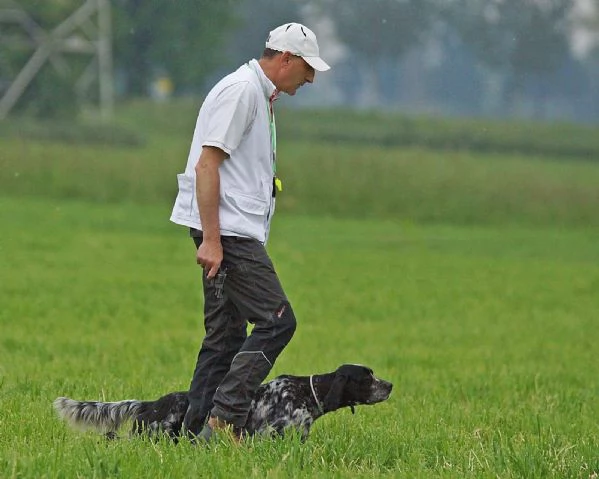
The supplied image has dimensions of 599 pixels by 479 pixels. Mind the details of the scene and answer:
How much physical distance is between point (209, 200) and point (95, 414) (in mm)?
1375

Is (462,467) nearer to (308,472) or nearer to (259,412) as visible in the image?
(308,472)

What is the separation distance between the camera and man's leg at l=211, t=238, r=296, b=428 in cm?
665

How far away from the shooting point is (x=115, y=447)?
5.99m

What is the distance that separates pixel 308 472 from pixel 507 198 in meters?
27.5

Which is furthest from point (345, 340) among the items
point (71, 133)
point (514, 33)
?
point (514, 33)

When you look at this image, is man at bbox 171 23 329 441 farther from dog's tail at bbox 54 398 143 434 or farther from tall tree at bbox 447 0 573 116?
tall tree at bbox 447 0 573 116

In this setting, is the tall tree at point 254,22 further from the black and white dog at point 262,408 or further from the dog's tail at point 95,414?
the dog's tail at point 95,414

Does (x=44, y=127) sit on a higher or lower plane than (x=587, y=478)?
higher

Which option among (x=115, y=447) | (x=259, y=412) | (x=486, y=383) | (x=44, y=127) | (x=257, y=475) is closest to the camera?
(x=257, y=475)

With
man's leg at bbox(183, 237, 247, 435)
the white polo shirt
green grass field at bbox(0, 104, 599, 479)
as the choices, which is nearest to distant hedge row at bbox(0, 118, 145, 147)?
green grass field at bbox(0, 104, 599, 479)

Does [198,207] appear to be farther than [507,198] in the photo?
No

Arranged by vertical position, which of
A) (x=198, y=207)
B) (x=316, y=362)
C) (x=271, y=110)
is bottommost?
(x=316, y=362)

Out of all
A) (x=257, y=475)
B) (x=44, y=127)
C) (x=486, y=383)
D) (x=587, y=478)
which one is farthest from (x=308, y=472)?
(x=44, y=127)

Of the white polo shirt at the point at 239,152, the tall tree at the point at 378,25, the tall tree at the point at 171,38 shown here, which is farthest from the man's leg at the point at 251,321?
the tall tree at the point at 171,38
